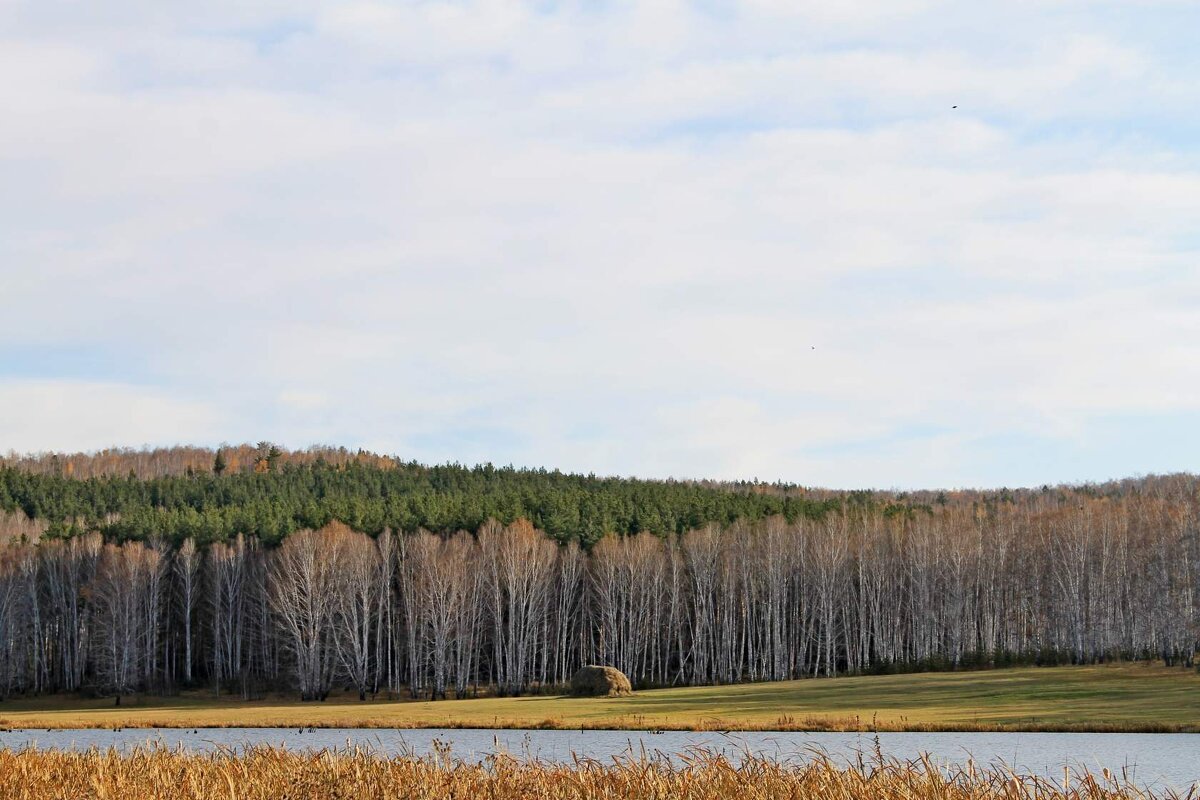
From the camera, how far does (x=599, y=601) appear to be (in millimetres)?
103500

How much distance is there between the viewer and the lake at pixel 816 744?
34.2 metres

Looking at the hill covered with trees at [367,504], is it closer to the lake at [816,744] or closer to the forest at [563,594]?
the forest at [563,594]

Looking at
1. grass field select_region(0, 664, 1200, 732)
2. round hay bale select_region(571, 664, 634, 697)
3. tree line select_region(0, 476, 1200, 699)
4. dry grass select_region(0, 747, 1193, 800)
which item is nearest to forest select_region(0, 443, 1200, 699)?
tree line select_region(0, 476, 1200, 699)

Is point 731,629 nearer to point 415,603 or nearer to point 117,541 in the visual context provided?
point 415,603

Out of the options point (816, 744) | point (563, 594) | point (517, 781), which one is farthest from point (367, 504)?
point (517, 781)

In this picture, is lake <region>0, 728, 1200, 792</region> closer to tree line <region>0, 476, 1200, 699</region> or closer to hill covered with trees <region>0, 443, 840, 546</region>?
tree line <region>0, 476, 1200, 699</region>

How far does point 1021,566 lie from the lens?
100m

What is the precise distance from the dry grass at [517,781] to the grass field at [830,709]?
35421 millimetres

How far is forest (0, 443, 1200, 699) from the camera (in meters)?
95.2

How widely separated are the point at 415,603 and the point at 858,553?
35683mm

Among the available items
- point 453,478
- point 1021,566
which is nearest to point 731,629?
point 1021,566

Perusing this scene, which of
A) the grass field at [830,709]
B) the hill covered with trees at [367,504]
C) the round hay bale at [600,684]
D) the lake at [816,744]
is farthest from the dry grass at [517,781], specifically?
the hill covered with trees at [367,504]

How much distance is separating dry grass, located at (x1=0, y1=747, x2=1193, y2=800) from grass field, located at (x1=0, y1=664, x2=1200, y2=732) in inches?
1395

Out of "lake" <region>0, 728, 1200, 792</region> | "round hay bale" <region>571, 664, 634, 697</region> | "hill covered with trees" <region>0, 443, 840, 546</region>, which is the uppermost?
"hill covered with trees" <region>0, 443, 840, 546</region>
